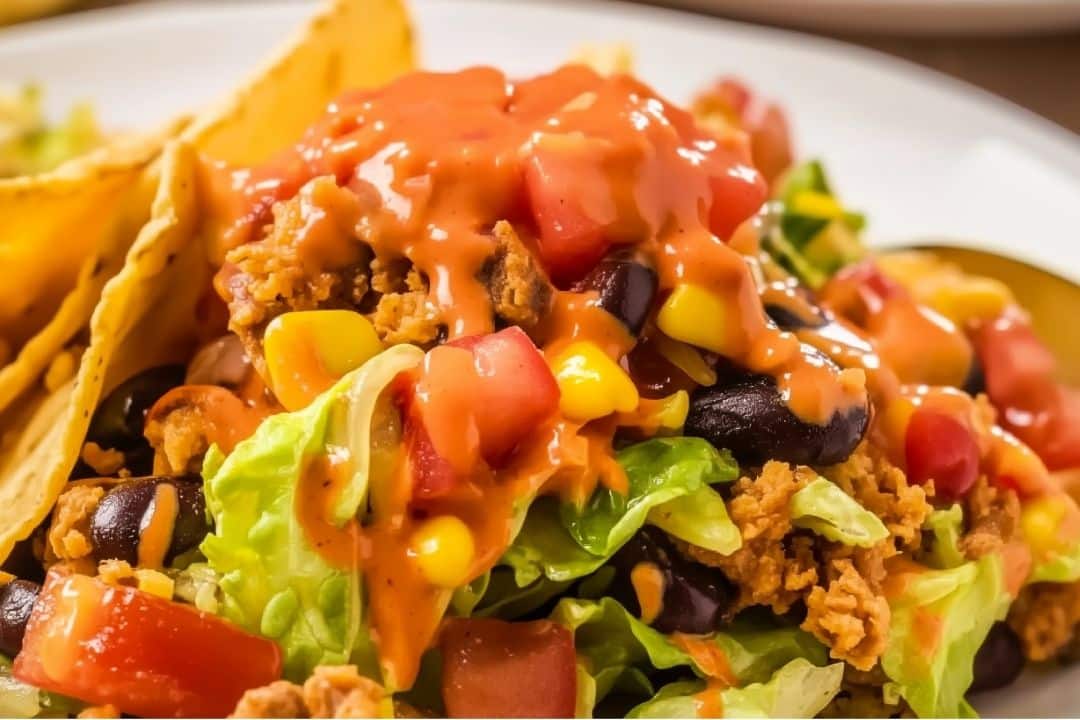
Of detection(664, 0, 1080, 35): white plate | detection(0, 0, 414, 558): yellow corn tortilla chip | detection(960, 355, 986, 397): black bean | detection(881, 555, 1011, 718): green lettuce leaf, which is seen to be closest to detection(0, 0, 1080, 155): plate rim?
detection(664, 0, 1080, 35): white plate

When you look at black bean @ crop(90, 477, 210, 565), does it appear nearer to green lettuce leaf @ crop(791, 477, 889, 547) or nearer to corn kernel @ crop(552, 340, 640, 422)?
corn kernel @ crop(552, 340, 640, 422)

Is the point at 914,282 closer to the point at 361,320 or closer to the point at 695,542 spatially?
the point at 695,542

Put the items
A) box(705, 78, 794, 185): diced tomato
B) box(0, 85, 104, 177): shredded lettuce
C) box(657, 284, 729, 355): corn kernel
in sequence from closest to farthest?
box(657, 284, 729, 355): corn kernel → box(705, 78, 794, 185): diced tomato → box(0, 85, 104, 177): shredded lettuce

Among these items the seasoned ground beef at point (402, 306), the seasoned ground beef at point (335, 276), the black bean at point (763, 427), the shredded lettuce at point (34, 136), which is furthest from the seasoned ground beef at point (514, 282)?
the shredded lettuce at point (34, 136)

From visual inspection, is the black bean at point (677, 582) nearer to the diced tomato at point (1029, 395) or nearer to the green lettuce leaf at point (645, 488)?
the green lettuce leaf at point (645, 488)

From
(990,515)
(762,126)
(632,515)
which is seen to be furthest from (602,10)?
(632,515)

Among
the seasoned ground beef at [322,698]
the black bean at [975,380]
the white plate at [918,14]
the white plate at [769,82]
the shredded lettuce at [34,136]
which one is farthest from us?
the white plate at [918,14]
